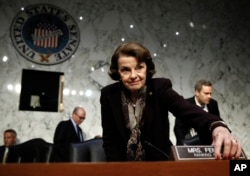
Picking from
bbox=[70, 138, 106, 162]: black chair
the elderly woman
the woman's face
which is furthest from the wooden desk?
bbox=[70, 138, 106, 162]: black chair

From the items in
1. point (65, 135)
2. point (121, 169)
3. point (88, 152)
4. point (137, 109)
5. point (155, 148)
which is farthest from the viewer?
point (65, 135)

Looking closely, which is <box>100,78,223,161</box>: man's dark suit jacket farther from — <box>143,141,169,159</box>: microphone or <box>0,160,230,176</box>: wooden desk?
<box>0,160,230,176</box>: wooden desk

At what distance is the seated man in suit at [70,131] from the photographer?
5.11m

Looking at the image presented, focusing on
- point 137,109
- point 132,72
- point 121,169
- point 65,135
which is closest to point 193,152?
point 137,109

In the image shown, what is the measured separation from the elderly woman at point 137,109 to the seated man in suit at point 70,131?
137 inches

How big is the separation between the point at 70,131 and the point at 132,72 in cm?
404

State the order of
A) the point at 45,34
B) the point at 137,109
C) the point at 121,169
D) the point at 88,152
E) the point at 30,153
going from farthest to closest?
the point at 45,34 < the point at 30,153 < the point at 88,152 < the point at 137,109 < the point at 121,169

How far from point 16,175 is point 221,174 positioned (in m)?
0.42

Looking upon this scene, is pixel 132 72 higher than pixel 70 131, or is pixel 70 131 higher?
pixel 132 72

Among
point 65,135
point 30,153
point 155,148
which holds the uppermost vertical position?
point 65,135

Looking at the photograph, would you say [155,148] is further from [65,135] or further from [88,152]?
[65,135]

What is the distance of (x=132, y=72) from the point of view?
139 centimetres

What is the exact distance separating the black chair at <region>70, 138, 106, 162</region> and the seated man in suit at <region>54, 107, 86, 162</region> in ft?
8.97

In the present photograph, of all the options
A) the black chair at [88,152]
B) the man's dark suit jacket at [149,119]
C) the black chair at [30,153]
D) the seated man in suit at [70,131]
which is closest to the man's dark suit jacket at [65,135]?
the seated man in suit at [70,131]
